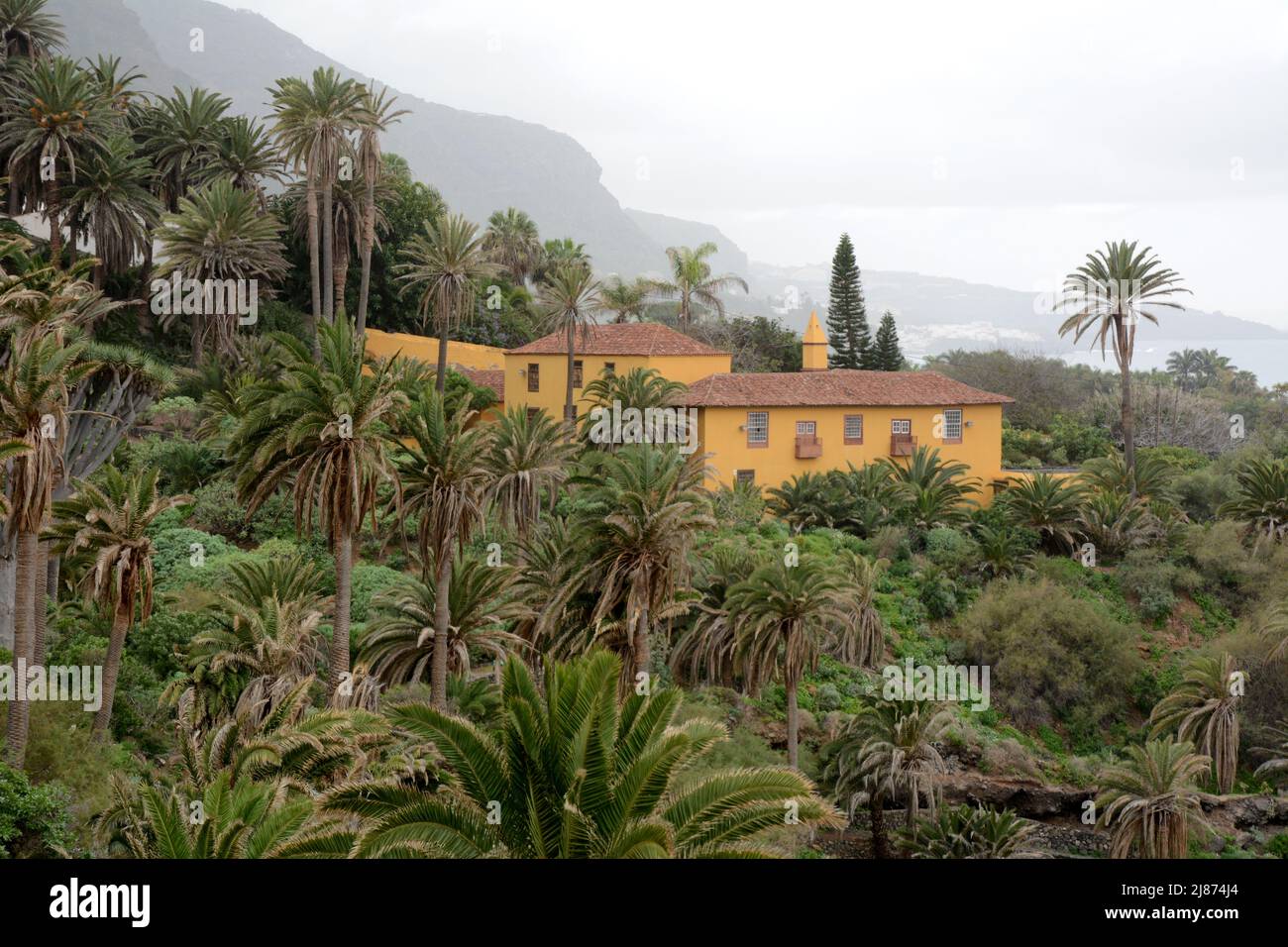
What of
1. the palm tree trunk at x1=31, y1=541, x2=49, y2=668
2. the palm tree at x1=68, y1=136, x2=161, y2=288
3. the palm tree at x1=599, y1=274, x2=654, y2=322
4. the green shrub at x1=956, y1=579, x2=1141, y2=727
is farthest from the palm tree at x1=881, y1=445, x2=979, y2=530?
the palm tree at x1=68, y1=136, x2=161, y2=288

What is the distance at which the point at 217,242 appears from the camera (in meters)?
40.3

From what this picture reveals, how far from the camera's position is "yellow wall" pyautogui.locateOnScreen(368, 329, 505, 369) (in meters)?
50.8

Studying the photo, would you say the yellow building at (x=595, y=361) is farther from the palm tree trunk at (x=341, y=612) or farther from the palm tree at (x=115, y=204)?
the palm tree trunk at (x=341, y=612)

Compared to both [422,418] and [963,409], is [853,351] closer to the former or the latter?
[963,409]

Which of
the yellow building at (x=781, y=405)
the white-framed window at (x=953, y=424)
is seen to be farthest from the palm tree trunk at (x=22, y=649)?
the white-framed window at (x=953, y=424)

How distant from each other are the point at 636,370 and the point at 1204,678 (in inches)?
813

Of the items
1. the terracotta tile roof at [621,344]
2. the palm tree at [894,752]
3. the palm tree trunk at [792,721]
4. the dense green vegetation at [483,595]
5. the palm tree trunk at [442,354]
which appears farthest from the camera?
the terracotta tile roof at [621,344]

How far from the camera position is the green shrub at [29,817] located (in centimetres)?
1589

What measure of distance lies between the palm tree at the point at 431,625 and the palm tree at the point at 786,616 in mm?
5261

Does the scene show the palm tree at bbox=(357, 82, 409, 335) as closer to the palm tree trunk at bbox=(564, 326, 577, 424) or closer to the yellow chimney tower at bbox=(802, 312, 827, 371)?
the palm tree trunk at bbox=(564, 326, 577, 424)

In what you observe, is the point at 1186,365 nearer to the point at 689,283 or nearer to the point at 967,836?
the point at 689,283

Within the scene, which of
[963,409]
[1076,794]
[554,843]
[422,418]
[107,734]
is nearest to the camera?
[554,843]
